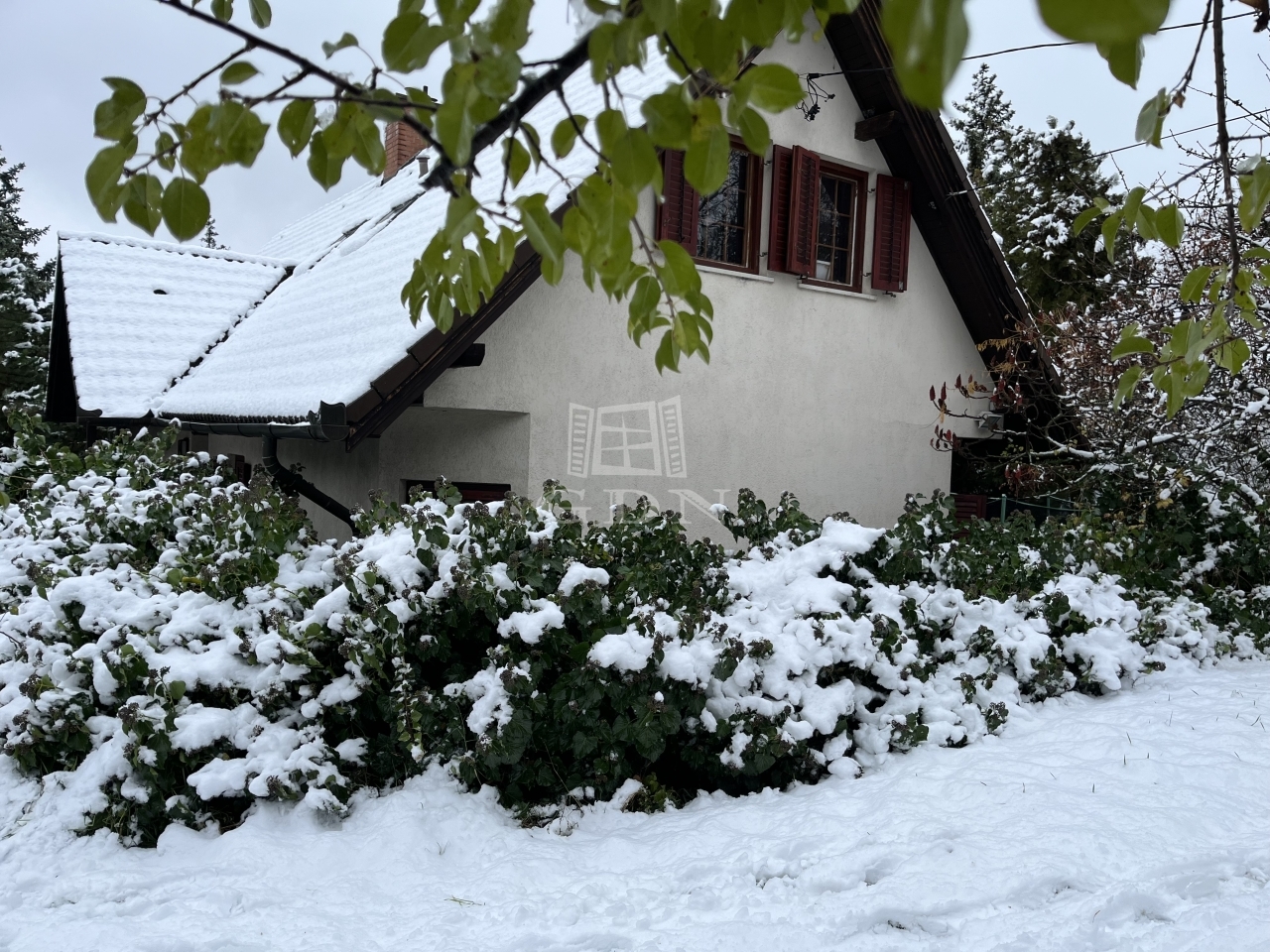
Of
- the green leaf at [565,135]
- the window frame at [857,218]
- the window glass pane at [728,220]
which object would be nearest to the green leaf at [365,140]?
the green leaf at [565,135]

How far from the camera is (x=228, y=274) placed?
1276cm

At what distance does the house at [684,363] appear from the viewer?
723 cm

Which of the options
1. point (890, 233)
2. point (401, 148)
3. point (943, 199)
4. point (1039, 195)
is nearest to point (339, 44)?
point (890, 233)

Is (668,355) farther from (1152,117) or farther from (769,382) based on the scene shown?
(769,382)

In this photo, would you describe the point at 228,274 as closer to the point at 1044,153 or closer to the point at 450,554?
the point at 450,554

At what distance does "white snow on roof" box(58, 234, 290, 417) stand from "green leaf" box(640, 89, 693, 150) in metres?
8.87

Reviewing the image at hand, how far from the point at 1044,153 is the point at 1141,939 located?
20479mm

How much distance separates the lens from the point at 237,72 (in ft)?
5.11

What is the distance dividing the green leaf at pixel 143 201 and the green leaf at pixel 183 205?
0.03m

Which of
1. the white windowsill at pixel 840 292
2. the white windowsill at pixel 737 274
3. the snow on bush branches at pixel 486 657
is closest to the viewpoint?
the snow on bush branches at pixel 486 657

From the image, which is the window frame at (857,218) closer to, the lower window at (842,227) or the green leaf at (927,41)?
the lower window at (842,227)

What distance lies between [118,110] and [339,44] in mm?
350

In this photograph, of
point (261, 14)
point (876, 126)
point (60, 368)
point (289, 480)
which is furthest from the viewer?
point (60, 368)

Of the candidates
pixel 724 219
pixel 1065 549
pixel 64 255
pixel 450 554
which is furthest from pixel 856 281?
pixel 64 255
